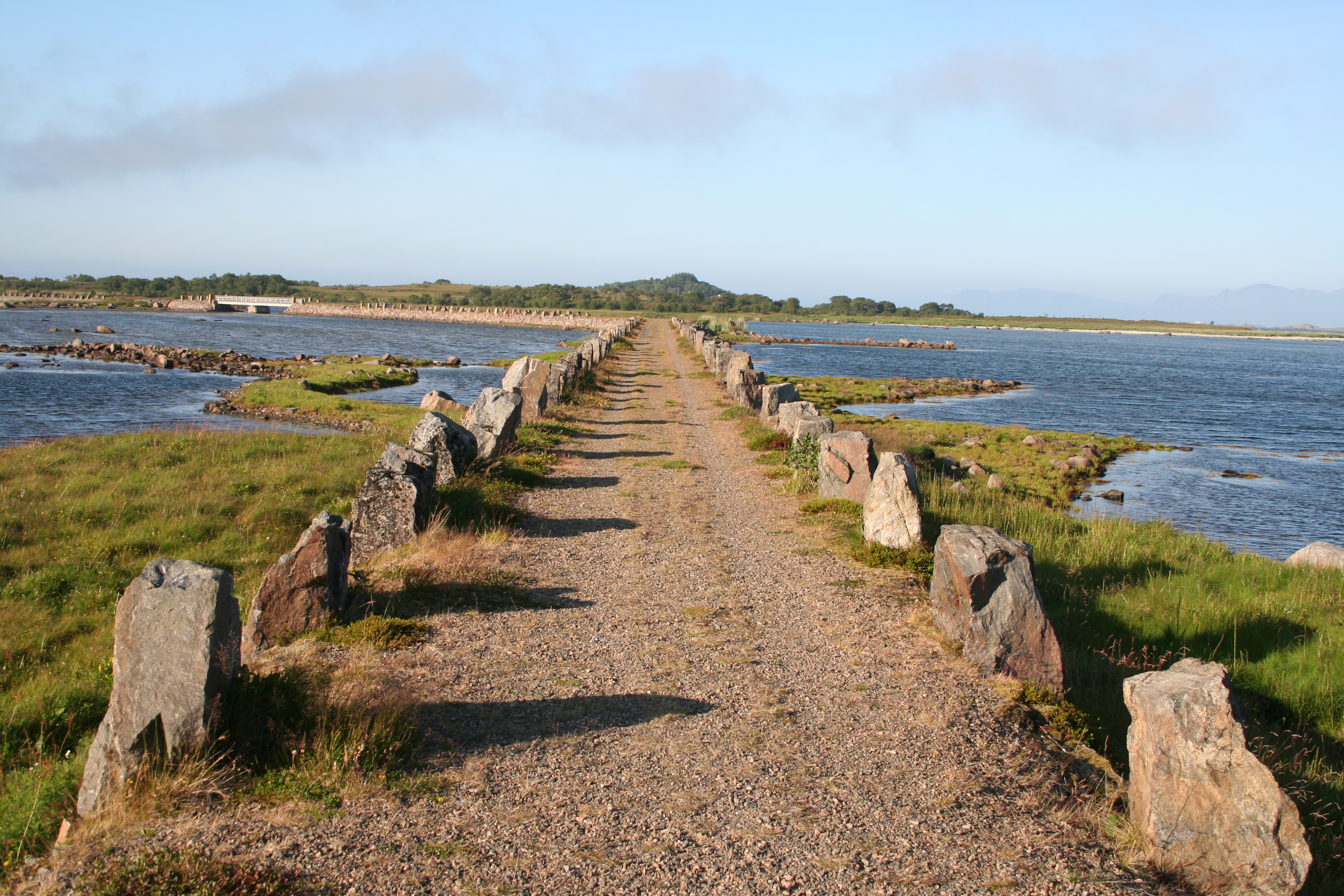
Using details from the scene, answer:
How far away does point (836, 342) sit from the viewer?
10494 centimetres

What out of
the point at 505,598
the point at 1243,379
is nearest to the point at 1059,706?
the point at 505,598

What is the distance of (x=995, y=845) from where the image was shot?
523 centimetres

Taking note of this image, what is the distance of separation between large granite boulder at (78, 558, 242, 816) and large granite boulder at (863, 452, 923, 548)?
8.15 metres

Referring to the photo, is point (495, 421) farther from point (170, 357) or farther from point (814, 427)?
point (170, 357)

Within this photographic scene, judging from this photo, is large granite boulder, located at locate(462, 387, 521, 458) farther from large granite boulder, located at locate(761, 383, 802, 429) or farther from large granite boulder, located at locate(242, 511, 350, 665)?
large granite boulder, located at locate(242, 511, 350, 665)

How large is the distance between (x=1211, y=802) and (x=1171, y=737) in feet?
1.30

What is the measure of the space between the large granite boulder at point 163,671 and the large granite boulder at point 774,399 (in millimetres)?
17650

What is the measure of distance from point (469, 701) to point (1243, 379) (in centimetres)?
8227

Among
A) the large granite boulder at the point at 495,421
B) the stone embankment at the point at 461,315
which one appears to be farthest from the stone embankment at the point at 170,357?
the stone embankment at the point at 461,315

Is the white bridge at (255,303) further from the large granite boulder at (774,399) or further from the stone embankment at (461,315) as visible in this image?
the large granite boulder at (774,399)

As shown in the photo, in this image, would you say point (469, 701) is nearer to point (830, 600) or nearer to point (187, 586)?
point (187, 586)

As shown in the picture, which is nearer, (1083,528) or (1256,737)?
(1256,737)

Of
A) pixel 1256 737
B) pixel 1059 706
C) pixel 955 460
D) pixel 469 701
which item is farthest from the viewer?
pixel 955 460

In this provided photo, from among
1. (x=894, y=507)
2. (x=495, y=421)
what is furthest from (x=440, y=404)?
(x=894, y=507)
